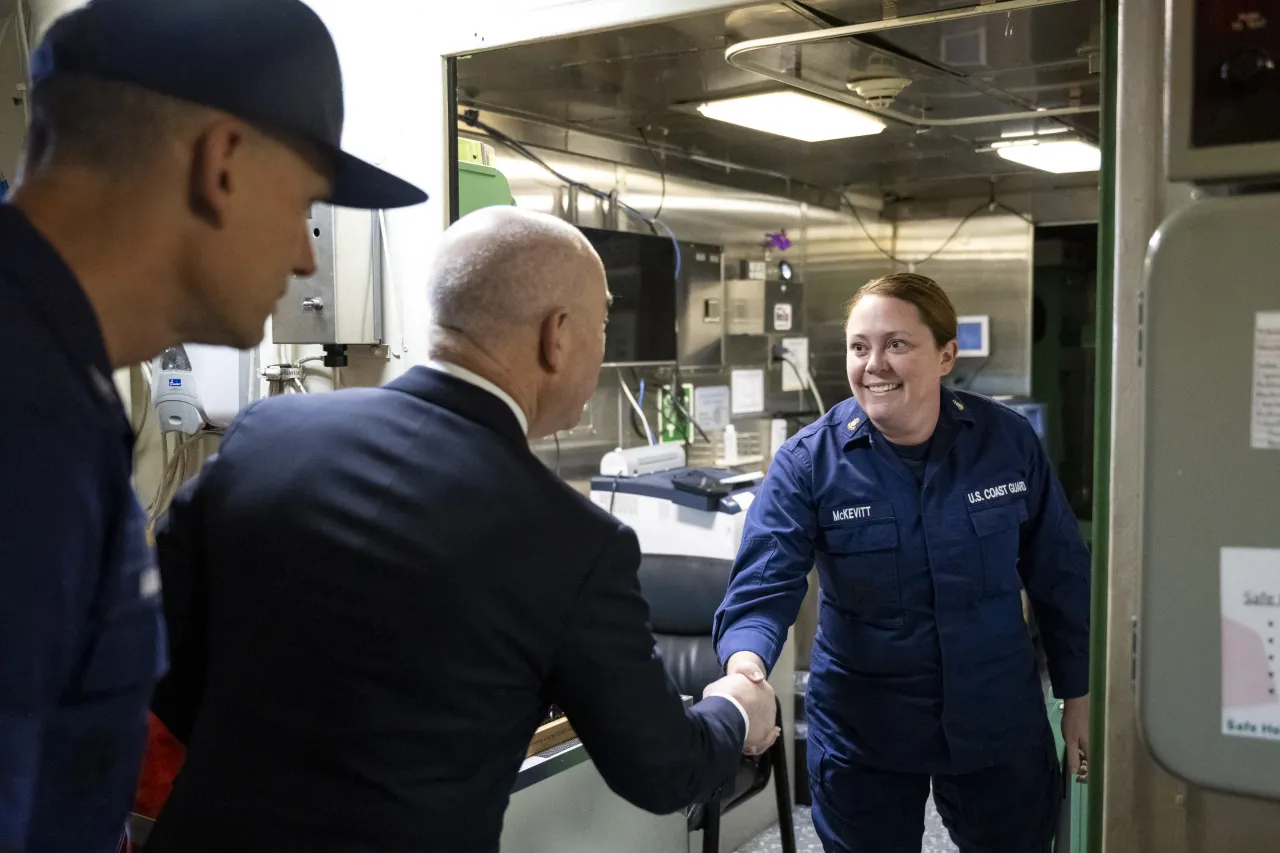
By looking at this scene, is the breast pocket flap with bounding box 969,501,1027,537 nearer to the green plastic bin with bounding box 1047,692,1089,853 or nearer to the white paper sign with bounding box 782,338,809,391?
the green plastic bin with bounding box 1047,692,1089,853

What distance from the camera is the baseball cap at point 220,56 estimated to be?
2.49 ft

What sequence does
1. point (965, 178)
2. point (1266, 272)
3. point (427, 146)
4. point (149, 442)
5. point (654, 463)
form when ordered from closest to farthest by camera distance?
point (1266, 272)
point (427, 146)
point (149, 442)
point (654, 463)
point (965, 178)

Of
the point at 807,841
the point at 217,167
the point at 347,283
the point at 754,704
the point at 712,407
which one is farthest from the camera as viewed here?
the point at 712,407

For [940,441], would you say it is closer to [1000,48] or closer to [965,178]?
[1000,48]

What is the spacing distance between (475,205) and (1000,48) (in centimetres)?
151

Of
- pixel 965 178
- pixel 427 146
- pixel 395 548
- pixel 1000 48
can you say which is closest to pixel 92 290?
pixel 395 548

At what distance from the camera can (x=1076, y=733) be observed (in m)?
1.83

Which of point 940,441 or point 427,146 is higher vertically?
point 427,146

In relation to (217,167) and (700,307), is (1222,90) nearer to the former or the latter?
(217,167)

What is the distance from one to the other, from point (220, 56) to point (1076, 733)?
1.73m

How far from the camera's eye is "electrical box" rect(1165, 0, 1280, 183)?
907 mm

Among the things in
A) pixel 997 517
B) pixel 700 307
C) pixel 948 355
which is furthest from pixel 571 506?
pixel 700 307

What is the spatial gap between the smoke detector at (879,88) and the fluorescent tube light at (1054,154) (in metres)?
1.17

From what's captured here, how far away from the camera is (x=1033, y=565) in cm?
189
